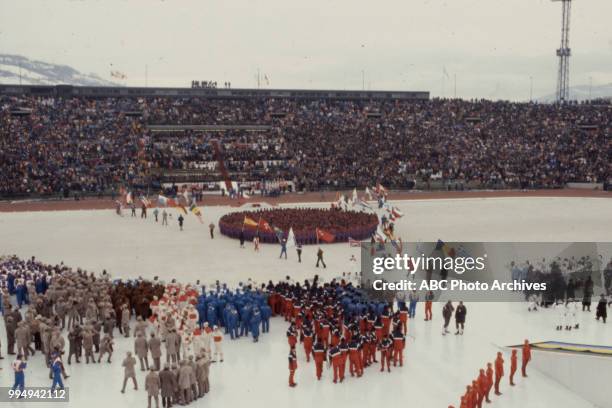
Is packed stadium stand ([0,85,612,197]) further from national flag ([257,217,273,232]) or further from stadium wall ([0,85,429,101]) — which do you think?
national flag ([257,217,273,232])

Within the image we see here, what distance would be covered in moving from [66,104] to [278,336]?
56.9 metres

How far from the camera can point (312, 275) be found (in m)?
26.2

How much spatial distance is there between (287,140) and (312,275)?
42.2 m

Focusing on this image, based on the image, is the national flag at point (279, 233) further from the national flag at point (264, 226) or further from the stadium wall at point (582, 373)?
the stadium wall at point (582, 373)

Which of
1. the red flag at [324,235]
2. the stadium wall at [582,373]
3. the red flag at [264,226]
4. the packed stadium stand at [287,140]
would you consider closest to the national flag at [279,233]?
the red flag at [264,226]

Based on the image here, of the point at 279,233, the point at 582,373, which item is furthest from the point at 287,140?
the point at 582,373

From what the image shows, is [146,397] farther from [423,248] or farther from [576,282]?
[423,248]

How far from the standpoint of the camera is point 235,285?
80.1 ft

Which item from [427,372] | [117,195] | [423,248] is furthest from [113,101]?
[427,372]

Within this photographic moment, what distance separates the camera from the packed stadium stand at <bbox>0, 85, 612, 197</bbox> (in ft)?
189

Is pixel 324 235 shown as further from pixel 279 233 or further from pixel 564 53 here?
pixel 564 53

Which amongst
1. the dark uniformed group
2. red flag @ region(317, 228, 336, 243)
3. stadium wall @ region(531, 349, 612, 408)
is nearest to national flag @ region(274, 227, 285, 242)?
red flag @ region(317, 228, 336, 243)

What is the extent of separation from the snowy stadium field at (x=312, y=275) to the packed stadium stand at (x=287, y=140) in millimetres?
10236

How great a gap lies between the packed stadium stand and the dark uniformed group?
33478 mm
